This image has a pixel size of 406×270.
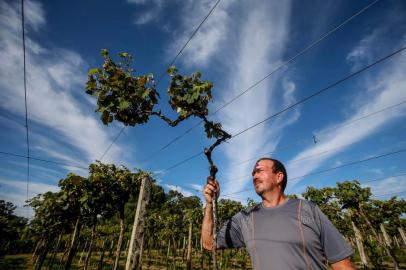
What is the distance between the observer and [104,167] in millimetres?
14945

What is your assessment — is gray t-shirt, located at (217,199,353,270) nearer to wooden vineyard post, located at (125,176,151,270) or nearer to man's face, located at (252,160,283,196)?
man's face, located at (252,160,283,196)

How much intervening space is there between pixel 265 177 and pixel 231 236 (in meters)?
0.84

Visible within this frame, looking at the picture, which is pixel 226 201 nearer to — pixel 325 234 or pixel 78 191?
pixel 78 191

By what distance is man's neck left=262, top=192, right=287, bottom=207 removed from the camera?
2.77m

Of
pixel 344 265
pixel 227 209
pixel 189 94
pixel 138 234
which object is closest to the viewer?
pixel 344 265

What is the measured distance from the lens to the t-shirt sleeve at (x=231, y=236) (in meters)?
2.84

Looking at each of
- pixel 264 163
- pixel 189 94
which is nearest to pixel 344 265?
pixel 264 163

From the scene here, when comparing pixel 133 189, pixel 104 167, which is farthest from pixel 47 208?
pixel 133 189

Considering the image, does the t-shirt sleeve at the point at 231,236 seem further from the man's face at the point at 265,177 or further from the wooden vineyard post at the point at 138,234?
the wooden vineyard post at the point at 138,234

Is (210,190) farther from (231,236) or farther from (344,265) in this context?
(344,265)

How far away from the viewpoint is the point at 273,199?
279 centimetres

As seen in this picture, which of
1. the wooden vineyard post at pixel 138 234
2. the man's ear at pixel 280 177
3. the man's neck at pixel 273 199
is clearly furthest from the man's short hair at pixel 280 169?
the wooden vineyard post at pixel 138 234

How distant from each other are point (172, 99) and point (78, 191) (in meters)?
13.4

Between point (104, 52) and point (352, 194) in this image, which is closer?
point (104, 52)
